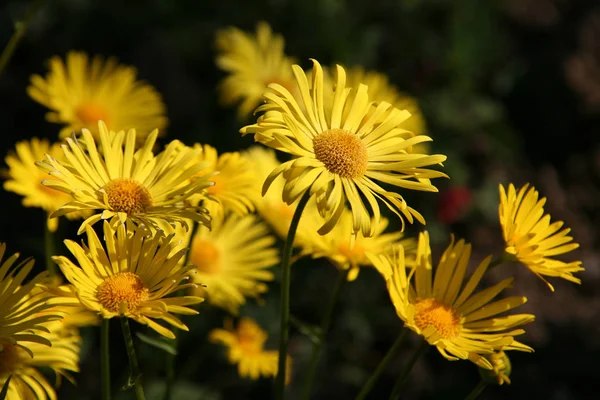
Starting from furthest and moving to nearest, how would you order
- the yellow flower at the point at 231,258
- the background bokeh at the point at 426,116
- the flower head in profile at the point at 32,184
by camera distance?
the background bokeh at the point at 426,116
the yellow flower at the point at 231,258
the flower head in profile at the point at 32,184

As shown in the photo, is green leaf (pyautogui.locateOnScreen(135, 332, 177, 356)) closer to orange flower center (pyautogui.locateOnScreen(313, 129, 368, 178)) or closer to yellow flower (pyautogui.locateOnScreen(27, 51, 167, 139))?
orange flower center (pyautogui.locateOnScreen(313, 129, 368, 178))

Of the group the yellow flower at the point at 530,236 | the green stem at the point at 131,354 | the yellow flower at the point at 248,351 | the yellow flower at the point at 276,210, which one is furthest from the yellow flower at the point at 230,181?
the yellow flower at the point at 248,351

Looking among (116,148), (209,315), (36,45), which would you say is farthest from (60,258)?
(36,45)

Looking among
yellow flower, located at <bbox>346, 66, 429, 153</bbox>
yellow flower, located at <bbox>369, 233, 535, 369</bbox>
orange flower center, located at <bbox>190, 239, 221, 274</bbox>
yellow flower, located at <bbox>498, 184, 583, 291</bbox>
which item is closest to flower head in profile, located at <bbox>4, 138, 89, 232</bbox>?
orange flower center, located at <bbox>190, 239, 221, 274</bbox>

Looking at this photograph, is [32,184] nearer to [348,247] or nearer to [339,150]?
[348,247]

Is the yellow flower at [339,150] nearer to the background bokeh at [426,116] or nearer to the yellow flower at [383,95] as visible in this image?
the yellow flower at [383,95]

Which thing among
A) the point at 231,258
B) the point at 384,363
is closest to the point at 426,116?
the point at 231,258

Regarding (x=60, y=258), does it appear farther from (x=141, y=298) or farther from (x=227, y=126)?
(x=227, y=126)
